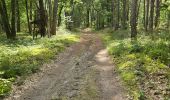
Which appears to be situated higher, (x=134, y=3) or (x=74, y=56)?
(x=134, y=3)

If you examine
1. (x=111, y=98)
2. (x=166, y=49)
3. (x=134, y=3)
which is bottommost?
(x=111, y=98)

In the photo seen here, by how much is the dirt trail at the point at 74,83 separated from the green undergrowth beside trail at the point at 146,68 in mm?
579

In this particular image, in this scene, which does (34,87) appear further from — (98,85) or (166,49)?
(166,49)

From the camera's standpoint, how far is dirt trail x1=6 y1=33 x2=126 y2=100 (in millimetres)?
11578

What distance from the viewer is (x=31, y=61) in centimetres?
1744

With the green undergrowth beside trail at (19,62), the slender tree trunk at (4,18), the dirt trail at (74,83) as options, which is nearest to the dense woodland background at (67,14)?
the slender tree trunk at (4,18)

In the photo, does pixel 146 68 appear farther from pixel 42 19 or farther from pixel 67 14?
pixel 67 14

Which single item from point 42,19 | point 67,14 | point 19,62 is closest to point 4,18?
point 42,19

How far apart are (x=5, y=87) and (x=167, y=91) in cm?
648

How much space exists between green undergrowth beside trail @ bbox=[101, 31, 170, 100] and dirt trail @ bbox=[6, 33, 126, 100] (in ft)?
1.90

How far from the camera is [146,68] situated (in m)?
14.7

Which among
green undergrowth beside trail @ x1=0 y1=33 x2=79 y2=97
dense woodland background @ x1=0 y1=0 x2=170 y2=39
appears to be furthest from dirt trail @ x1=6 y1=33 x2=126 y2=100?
dense woodland background @ x1=0 y1=0 x2=170 y2=39

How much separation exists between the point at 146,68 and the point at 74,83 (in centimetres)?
386

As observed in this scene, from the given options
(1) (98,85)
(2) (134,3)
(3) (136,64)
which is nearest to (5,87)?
(1) (98,85)
